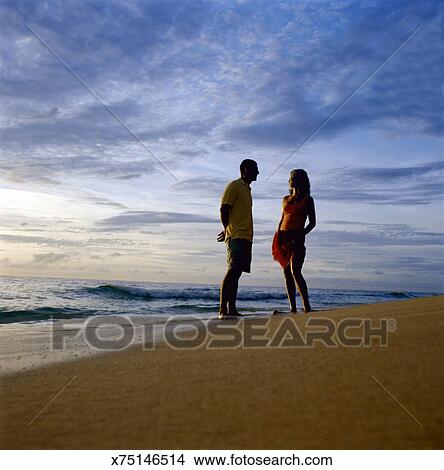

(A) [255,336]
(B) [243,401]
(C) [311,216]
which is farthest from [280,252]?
(B) [243,401]

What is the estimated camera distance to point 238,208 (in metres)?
5.52

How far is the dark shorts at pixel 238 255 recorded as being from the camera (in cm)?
546

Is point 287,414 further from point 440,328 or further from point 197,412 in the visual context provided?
point 440,328

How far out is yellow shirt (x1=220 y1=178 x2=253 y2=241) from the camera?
5496 mm

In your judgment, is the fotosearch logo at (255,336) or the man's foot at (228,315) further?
the man's foot at (228,315)

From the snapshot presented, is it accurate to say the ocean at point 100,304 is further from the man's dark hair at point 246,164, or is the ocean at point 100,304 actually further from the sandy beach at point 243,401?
the sandy beach at point 243,401

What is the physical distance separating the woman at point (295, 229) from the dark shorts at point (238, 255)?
488 mm

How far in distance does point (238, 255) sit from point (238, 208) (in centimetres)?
54

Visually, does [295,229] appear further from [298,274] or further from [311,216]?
[298,274]

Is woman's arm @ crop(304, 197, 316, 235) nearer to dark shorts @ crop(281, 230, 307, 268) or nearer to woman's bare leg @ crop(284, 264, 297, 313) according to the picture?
dark shorts @ crop(281, 230, 307, 268)

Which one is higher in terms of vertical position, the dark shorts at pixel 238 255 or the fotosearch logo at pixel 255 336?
the dark shorts at pixel 238 255

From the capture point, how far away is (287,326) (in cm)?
363

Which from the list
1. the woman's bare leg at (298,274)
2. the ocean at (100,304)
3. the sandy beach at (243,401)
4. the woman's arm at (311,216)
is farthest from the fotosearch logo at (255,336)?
the ocean at (100,304)

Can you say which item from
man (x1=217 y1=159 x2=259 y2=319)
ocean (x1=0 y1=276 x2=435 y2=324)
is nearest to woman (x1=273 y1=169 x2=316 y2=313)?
man (x1=217 y1=159 x2=259 y2=319)
